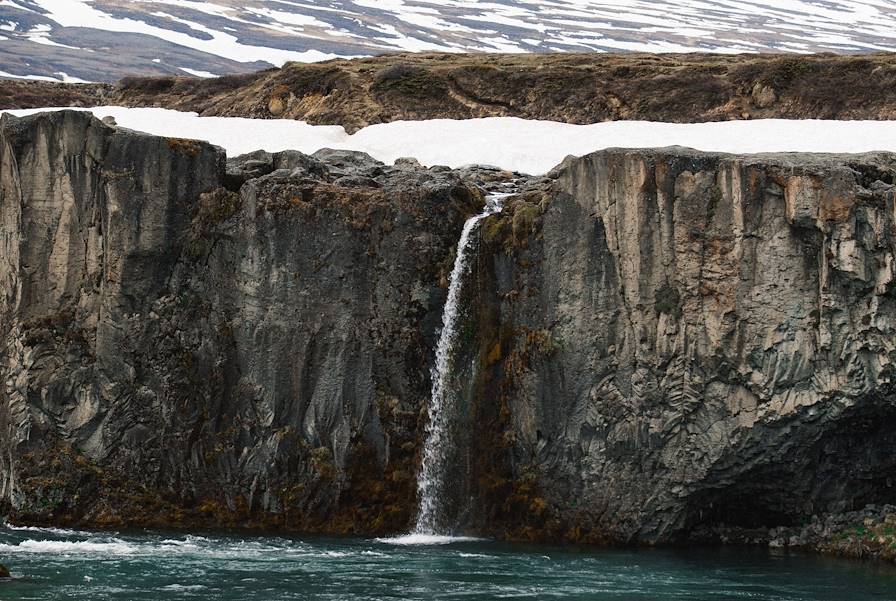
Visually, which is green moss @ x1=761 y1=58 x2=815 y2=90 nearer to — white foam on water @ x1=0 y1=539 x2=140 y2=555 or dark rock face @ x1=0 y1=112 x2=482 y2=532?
dark rock face @ x1=0 y1=112 x2=482 y2=532

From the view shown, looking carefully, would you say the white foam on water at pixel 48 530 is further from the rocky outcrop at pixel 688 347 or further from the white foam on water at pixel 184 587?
the rocky outcrop at pixel 688 347

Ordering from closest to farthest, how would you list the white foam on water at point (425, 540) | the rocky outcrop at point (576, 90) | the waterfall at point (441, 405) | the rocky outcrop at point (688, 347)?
the rocky outcrop at point (688, 347) < the white foam on water at point (425, 540) < the waterfall at point (441, 405) < the rocky outcrop at point (576, 90)

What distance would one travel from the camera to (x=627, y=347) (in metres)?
37.3

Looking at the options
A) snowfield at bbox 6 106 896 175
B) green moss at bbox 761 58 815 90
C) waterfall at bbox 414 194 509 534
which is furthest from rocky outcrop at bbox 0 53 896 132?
waterfall at bbox 414 194 509 534

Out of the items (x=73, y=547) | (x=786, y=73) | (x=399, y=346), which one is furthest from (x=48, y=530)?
(x=786, y=73)

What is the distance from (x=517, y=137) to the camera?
160 ft

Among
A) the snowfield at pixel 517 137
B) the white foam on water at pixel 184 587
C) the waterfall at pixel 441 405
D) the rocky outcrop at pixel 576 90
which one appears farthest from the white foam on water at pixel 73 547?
the rocky outcrop at pixel 576 90

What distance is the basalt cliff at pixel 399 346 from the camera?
36.6 m

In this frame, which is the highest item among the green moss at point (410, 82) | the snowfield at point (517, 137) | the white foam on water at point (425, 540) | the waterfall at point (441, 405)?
the green moss at point (410, 82)

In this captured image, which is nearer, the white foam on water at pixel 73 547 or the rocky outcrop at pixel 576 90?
the white foam on water at pixel 73 547

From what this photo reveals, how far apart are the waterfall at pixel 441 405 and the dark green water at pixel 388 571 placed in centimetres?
197

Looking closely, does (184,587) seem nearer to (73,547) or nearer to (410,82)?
(73,547)

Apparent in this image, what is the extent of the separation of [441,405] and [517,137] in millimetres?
12472

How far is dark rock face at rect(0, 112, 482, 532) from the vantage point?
39.2 metres
